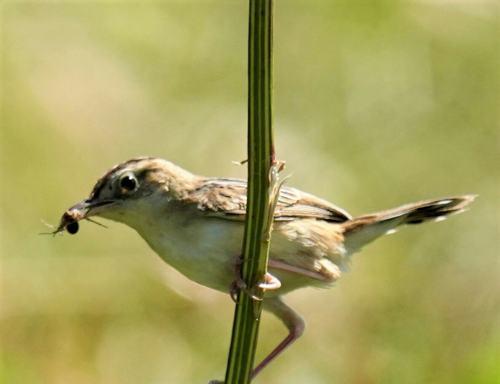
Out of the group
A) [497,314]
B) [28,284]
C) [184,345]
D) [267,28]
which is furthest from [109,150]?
[267,28]

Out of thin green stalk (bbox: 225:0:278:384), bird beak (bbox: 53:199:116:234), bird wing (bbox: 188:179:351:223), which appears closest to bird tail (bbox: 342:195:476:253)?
bird wing (bbox: 188:179:351:223)

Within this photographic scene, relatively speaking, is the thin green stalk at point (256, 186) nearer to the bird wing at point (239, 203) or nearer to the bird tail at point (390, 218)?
the bird wing at point (239, 203)

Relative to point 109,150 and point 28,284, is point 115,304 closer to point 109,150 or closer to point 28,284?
point 28,284

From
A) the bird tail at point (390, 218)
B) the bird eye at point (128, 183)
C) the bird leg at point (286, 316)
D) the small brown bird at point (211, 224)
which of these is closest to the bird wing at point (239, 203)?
the small brown bird at point (211, 224)

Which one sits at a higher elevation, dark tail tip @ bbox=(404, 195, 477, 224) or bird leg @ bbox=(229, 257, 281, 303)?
dark tail tip @ bbox=(404, 195, 477, 224)

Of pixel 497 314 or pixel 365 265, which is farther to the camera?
pixel 365 265

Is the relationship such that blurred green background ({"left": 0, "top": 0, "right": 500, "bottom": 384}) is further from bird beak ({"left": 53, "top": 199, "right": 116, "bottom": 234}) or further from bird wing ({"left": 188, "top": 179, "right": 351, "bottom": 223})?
bird beak ({"left": 53, "top": 199, "right": 116, "bottom": 234})
